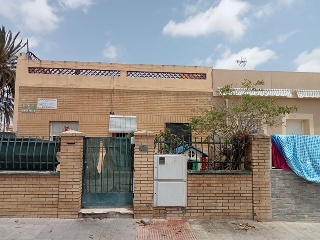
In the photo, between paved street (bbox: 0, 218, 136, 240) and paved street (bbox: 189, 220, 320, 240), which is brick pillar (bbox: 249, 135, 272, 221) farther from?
paved street (bbox: 0, 218, 136, 240)

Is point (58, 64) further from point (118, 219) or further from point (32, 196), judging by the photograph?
point (118, 219)

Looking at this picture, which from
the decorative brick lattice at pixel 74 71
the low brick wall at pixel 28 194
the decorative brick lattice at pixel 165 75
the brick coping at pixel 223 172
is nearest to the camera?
the low brick wall at pixel 28 194

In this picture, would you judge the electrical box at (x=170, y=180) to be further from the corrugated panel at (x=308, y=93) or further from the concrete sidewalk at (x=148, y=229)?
the corrugated panel at (x=308, y=93)

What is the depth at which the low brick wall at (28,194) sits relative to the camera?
639cm

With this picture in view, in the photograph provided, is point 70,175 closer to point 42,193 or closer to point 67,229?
point 42,193

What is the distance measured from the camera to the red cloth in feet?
22.8

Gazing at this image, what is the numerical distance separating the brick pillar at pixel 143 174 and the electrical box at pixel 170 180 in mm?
129

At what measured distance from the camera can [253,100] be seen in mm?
7766

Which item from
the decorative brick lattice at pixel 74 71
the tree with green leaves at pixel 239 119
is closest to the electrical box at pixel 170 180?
the tree with green leaves at pixel 239 119

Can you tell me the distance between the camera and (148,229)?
586 cm

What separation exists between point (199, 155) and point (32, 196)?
397cm

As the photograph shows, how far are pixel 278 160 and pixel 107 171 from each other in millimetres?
3921

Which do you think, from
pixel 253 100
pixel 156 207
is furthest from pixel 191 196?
pixel 253 100

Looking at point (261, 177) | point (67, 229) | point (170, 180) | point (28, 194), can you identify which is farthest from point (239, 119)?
point (28, 194)
